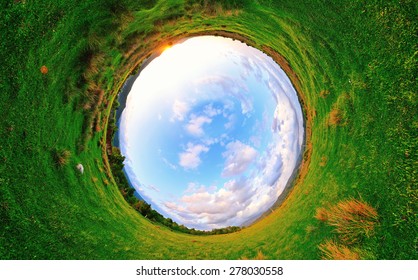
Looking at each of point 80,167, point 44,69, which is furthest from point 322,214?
point 44,69

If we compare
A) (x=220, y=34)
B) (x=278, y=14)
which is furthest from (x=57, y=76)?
(x=278, y=14)

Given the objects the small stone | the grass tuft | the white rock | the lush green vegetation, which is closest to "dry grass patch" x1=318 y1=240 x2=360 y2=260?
the grass tuft

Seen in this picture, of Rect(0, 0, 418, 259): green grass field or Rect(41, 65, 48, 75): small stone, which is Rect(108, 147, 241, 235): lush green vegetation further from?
Rect(41, 65, 48, 75): small stone

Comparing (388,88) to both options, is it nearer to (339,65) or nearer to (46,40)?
(339,65)

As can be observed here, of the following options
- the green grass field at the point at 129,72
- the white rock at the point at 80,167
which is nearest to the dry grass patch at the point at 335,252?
the green grass field at the point at 129,72

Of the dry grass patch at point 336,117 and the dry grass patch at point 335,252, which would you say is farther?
the dry grass patch at point 336,117

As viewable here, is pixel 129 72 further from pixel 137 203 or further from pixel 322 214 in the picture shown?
pixel 322 214

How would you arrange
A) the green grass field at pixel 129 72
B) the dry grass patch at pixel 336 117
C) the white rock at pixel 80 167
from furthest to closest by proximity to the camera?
the white rock at pixel 80 167, the dry grass patch at pixel 336 117, the green grass field at pixel 129 72

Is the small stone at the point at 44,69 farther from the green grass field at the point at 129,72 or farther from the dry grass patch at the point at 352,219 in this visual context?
the dry grass patch at the point at 352,219
